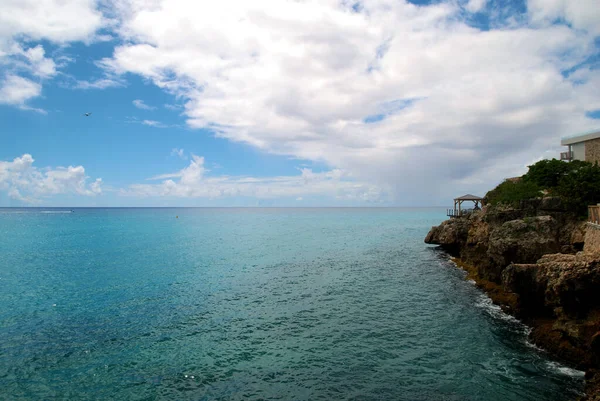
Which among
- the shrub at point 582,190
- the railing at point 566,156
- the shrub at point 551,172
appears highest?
the railing at point 566,156

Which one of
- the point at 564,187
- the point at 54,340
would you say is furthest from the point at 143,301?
the point at 564,187

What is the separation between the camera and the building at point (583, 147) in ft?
139

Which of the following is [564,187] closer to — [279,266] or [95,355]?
[279,266]

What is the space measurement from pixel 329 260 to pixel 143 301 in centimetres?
2449

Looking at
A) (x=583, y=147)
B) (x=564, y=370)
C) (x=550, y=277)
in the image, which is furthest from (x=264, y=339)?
(x=583, y=147)

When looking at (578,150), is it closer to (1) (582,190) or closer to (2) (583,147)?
(2) (583,147)

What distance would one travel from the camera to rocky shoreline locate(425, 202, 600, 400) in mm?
15805

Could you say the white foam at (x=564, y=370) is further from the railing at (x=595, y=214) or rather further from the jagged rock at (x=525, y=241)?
the railing at (x=595, y=214)

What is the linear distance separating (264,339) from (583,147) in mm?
48512

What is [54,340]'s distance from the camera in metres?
19.2

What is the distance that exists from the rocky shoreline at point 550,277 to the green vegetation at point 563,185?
1266 mm

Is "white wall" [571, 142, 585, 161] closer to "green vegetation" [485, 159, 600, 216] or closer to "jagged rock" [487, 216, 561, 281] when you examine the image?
"green vegetation" [485, 159, 600, 216]

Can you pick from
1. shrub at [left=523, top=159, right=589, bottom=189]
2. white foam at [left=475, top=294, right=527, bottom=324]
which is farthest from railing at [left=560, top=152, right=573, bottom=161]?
white foam at [left=475, top=294, right=527, bottom=324]

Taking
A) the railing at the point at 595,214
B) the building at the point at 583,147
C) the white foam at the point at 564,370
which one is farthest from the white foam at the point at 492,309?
the building at the point at 583,147
